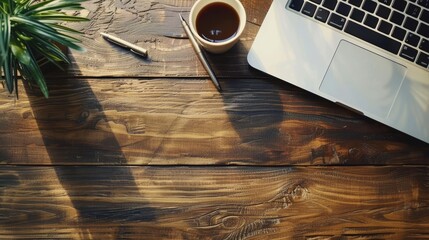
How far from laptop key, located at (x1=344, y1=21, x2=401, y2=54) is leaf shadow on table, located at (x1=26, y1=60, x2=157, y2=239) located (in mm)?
398

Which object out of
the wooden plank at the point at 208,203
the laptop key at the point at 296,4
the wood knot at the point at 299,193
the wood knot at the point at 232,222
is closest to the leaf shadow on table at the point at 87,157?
the wooden plank at the point at 208,203

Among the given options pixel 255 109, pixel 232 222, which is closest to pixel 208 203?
pixel 232 222

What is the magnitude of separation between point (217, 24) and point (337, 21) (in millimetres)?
180

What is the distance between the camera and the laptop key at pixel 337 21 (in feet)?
2.43

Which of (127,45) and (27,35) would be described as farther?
(127,45)

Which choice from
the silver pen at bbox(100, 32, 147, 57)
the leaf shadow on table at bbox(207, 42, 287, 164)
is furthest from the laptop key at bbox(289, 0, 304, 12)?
the silver pen at bbox(100, 32, 147, 57)

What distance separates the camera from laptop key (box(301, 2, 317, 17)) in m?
0.75

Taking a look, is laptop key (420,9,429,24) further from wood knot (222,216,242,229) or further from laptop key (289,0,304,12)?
wood knot (222,216,242,229)

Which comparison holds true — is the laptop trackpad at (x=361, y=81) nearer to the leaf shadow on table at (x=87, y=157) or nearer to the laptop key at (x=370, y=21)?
the laptop key at (x=370, y=21)

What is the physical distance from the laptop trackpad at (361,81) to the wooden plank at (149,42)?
0.13 metres

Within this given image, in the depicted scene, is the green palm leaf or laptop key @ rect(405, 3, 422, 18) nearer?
the green palm leaf

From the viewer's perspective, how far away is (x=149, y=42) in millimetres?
788

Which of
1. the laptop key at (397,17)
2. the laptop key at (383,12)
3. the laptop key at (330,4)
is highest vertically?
the laptop key at (330,4)

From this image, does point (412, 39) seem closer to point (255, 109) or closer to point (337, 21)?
point (337, 21)
